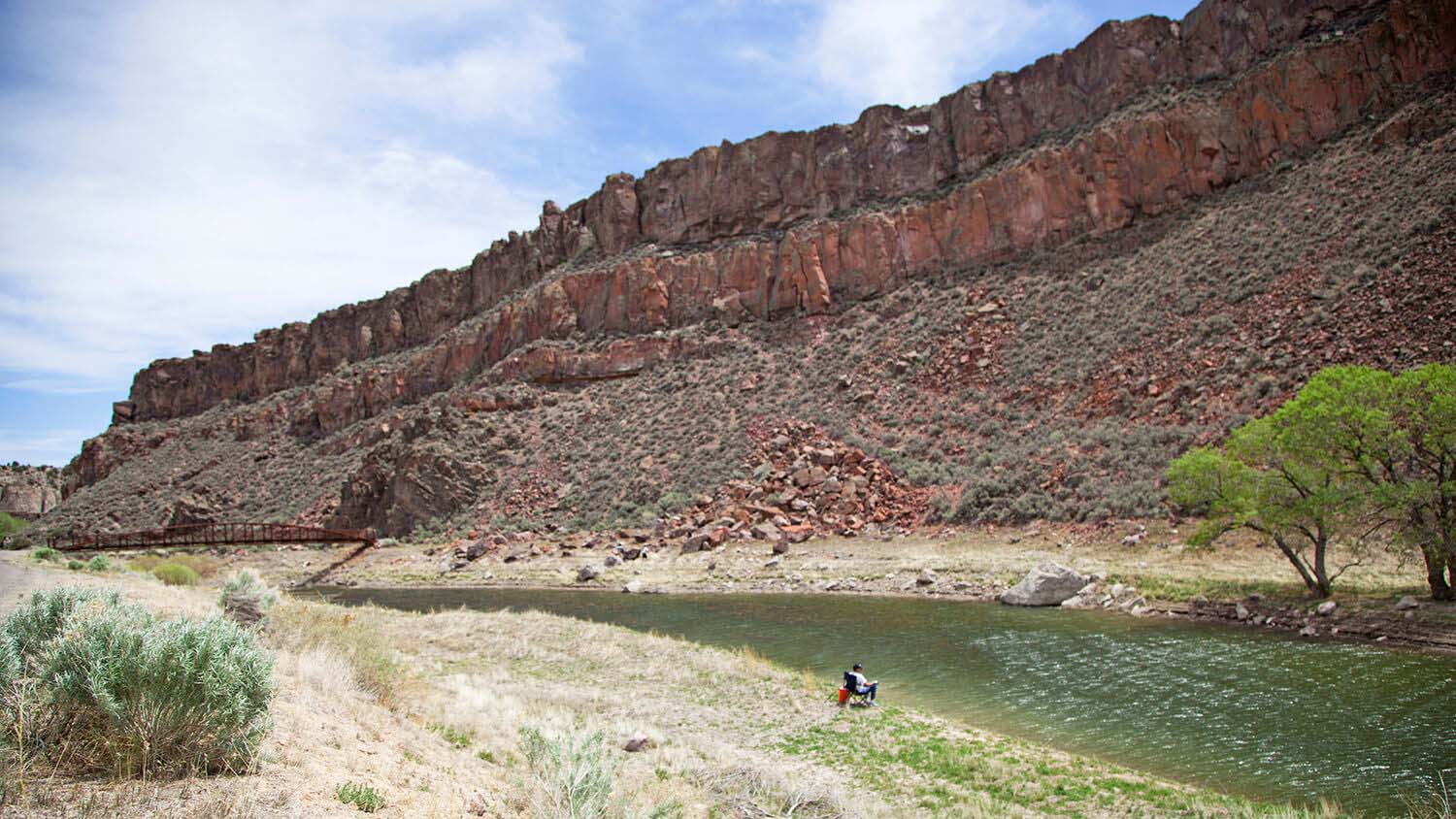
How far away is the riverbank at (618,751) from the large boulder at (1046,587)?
10.6 meters

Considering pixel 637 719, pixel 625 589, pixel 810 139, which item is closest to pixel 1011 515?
pixel 625 589

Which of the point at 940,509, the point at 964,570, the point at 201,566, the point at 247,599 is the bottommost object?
the point at 964,570

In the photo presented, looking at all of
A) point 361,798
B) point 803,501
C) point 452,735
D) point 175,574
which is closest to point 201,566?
point 175,574

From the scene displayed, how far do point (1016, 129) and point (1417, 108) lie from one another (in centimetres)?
2273

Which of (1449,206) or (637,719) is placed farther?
(1449,206)

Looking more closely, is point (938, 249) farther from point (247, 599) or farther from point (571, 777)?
point (571, 777)

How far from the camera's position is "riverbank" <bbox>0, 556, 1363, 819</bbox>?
5.50 metres

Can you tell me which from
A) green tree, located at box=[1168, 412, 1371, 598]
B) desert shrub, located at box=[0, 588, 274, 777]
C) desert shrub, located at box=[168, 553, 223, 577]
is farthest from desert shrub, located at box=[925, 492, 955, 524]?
desert shrub, located at box=[168, 553, 223, 577]

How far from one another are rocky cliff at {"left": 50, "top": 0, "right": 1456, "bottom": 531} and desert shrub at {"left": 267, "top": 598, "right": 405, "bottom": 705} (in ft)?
92.4

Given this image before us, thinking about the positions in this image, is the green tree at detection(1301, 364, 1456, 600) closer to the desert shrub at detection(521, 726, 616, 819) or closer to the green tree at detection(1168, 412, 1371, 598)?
the green tree at detection(1168, 412, 1371, 598)

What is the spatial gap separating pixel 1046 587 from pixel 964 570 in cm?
467

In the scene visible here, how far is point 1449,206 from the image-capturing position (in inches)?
1208

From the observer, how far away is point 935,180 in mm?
56156

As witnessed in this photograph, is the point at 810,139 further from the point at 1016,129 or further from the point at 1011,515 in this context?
the point at 1011,515
